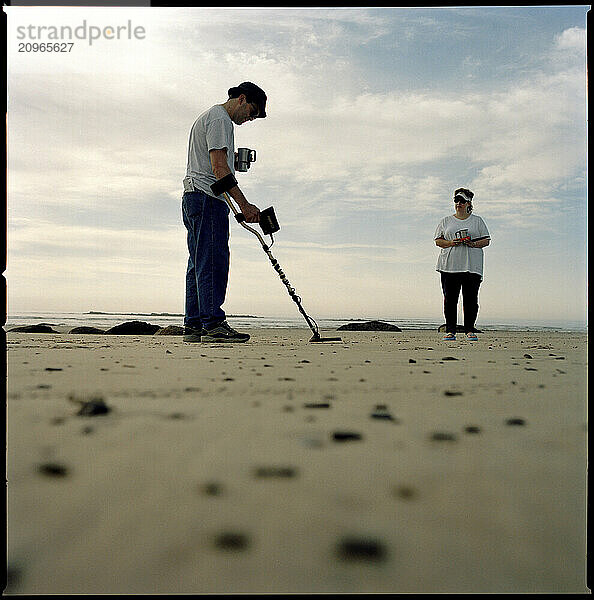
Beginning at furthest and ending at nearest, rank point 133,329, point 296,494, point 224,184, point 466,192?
point 133,329, point 466,192, point 224,184, point 296,494

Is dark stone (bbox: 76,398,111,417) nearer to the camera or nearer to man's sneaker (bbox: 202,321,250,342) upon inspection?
man's sneaker (bbox: 202,321,250,342)

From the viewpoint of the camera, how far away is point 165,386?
5.53ft

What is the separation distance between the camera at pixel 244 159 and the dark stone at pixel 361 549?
11.8 feet

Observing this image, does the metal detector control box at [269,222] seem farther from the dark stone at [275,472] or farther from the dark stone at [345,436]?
the dark stone at [275,472]

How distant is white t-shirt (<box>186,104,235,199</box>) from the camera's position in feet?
12.0

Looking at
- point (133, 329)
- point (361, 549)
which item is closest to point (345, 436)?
point (361, 549)

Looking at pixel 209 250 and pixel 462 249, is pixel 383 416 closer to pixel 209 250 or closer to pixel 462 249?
pixel 209 250

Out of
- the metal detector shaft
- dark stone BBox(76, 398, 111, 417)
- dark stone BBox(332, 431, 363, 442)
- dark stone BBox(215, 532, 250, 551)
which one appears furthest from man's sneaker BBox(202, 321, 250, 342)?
dark stone BBox(215, 532, 250, 551)

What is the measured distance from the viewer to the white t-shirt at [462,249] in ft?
16.4

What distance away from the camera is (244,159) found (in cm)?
402

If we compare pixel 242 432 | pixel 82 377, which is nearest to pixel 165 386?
pixel 82 377

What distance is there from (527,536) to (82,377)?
156 centimetres

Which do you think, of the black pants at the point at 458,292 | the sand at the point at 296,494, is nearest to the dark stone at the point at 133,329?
the black pants at the point at 458,292

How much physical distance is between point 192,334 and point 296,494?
318 centimetres
